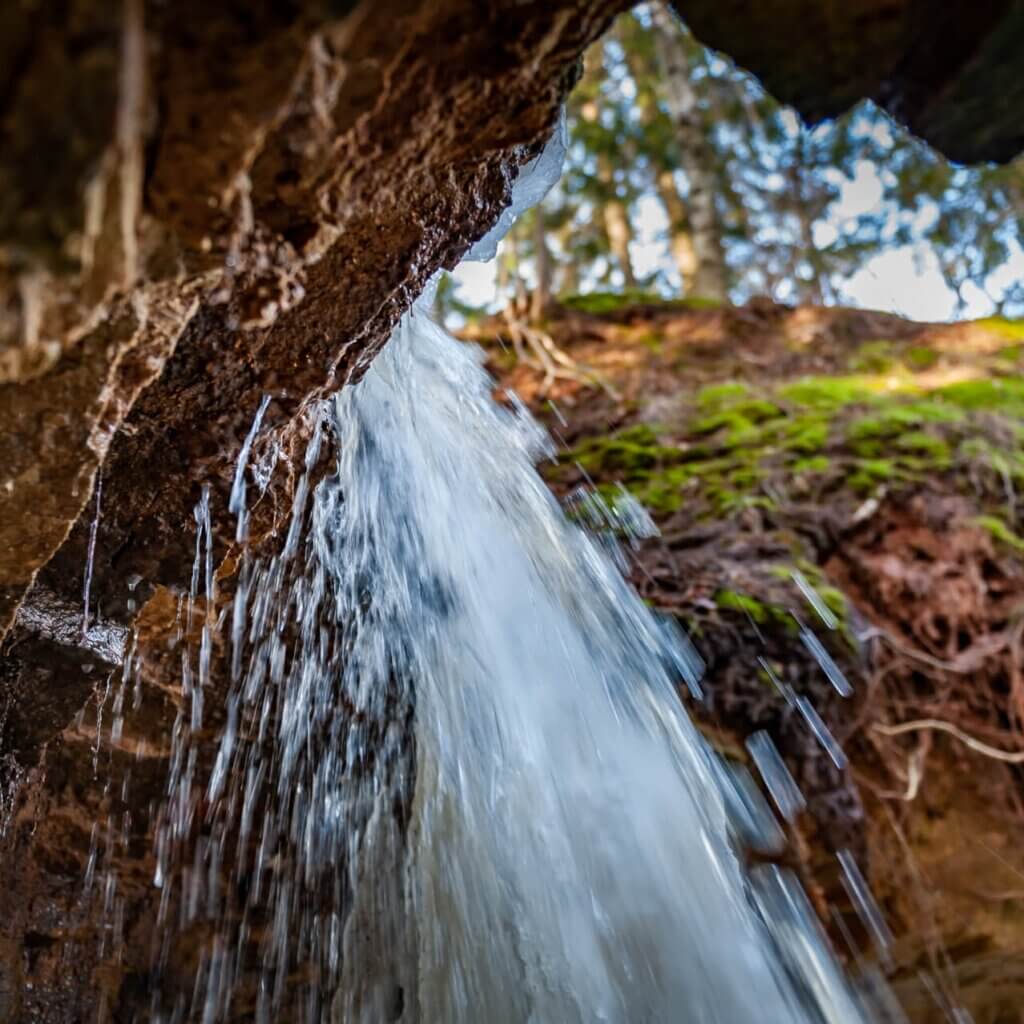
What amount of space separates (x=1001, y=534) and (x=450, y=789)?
3.80 m

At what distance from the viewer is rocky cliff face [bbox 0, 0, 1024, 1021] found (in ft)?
2.88

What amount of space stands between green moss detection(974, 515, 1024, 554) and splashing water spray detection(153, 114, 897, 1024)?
221 cm

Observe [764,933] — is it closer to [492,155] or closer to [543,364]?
[492,155]

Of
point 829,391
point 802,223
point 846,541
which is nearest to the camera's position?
point 846,541

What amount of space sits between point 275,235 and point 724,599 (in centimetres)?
385

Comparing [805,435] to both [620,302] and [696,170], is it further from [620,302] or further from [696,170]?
[696,170]

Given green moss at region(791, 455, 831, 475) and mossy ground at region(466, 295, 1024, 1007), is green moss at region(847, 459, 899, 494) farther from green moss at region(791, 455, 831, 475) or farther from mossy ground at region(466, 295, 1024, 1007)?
green moss at region(791, 455, 831, 475)

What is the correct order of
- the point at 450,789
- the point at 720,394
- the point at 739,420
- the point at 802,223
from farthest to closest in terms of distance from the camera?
the point at 802,223 < the point at 720,394 < the point at 739,420 < the point at 450,789

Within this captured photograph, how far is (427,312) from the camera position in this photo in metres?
4.31

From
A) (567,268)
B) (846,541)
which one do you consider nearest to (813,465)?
(846,541)

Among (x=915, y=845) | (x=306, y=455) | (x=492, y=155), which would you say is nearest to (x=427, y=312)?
(x=306, y=455)

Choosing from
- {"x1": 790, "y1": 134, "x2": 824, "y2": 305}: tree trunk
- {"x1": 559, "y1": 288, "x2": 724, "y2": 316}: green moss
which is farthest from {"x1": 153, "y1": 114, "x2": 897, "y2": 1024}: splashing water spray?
→ {"x1": 790, "y1": 134, "x2": 824, "y2": 305}: tree trunk

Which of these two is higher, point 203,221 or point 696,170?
point 696,170

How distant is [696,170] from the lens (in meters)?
8.47
